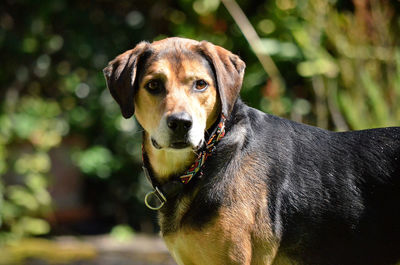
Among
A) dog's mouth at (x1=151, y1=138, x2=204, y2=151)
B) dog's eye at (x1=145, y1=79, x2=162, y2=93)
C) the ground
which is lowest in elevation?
the ground

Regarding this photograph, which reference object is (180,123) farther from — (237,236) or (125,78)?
(237,236)

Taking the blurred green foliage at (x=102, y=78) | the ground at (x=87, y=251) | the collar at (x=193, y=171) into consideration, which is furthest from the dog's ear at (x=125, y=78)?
the ground at (x=87, y=251)

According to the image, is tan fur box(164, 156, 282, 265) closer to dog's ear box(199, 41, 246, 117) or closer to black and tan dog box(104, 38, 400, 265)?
black and tan dog box(104, 38, 400, 265)

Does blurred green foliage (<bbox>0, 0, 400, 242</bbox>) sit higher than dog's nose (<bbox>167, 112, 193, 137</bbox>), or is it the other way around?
dog's nose (<bbox>167, 112, 193, 137</bbox>)

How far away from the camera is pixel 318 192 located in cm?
313

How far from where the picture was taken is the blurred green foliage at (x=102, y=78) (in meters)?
6.01

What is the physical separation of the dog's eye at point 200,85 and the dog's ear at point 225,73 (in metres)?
0.08

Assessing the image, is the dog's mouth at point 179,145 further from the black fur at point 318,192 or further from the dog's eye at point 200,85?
the dog's eye at point 200,85

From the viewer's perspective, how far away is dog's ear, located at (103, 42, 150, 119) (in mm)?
3188

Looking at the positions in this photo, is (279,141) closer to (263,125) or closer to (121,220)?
(263,125)

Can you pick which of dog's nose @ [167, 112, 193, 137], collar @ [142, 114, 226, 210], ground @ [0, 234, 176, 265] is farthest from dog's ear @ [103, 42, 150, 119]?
ground @ [0, 234, 176, 265]

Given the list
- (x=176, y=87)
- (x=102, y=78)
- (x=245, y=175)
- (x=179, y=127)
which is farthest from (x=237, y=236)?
(x=102, y=78)

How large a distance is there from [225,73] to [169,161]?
627 millimetres

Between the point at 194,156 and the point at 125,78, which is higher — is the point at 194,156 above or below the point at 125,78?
below
